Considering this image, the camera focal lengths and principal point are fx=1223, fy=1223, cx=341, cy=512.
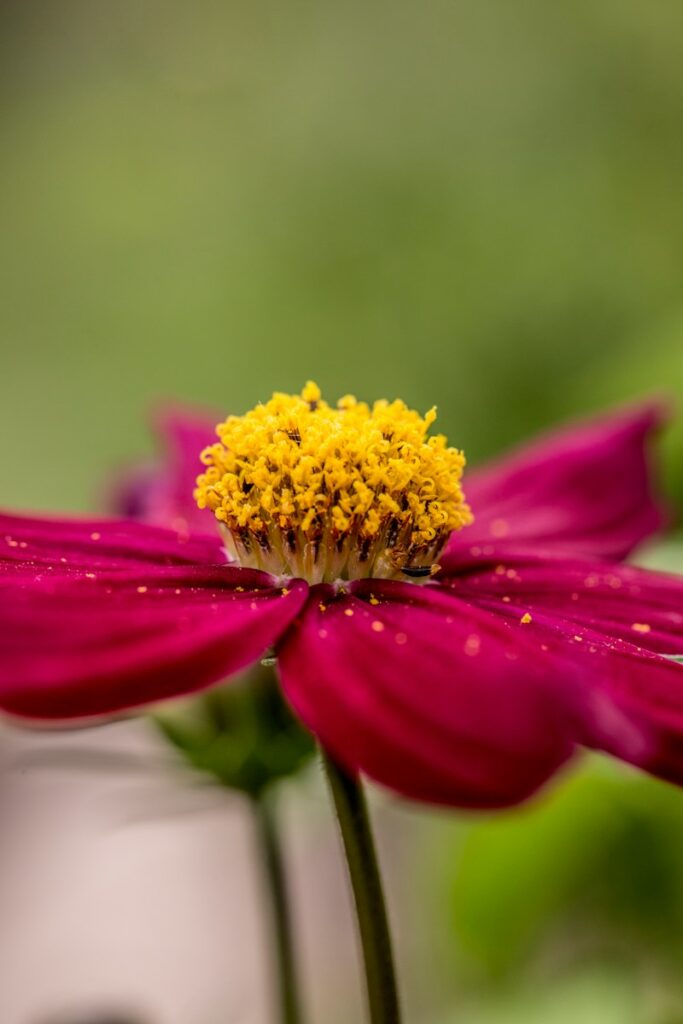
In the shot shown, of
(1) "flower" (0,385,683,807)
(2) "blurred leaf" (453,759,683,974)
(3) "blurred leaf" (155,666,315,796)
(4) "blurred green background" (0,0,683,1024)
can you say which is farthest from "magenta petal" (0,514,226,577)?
(4) "blurred green background" (0,0,683,1024)

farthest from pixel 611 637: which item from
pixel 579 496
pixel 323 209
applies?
pixel 323 209

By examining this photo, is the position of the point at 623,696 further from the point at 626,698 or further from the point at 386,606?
the point at 386,606

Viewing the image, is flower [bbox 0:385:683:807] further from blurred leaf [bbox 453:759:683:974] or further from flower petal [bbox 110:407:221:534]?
blurred leaf [bbox 453:759:683:974]

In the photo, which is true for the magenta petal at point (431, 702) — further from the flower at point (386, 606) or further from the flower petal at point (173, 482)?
the flower petal at point (173, 482)

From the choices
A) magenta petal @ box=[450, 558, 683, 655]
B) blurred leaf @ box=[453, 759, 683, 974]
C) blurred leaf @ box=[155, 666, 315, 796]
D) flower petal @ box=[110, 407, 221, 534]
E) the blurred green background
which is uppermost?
the blurred green background

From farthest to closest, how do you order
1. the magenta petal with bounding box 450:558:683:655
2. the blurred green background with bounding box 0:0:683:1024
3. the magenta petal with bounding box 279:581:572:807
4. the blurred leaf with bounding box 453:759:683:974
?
the blurred green background with bounding box 0:0:683:1024, the blurred leaf with bounding box 453:759:683:974, the magenta petal with bounding box 450:558:683:655, the magenta petal with bounding box 279:581:572:807

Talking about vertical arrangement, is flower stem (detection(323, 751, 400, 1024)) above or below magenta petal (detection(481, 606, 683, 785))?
below

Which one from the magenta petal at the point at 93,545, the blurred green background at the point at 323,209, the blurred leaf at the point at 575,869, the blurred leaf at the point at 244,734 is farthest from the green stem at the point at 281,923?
the blurred green background at the point at 323,209

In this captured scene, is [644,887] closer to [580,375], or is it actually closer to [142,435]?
[580,375]
